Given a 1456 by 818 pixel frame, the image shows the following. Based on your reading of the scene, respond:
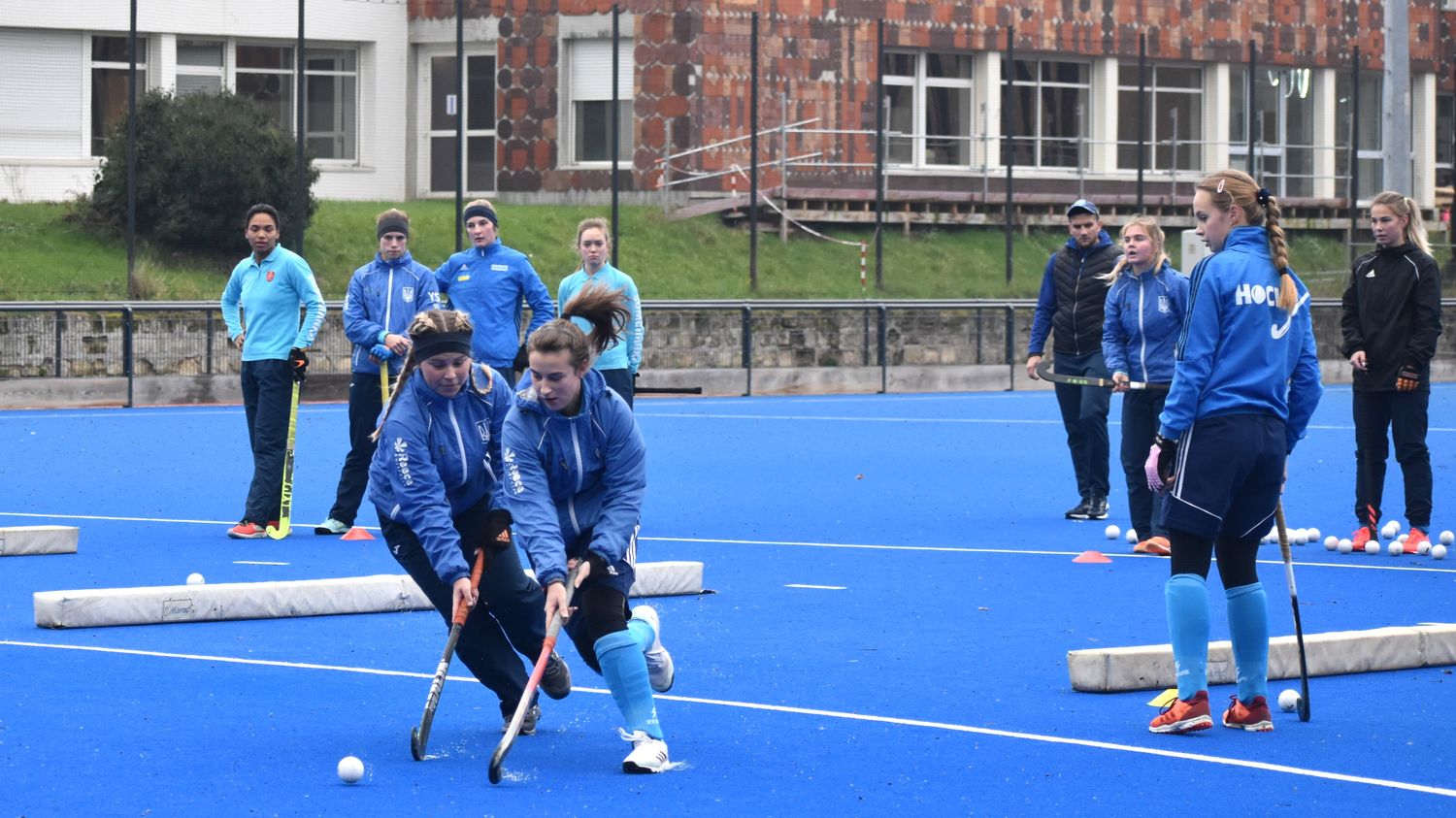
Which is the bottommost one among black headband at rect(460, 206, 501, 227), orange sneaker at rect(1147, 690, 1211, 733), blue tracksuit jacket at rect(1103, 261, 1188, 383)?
orange sneaker at rect(1147, 690, 1211, 733)

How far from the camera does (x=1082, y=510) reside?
14.6 m

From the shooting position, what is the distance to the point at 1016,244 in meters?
40.2

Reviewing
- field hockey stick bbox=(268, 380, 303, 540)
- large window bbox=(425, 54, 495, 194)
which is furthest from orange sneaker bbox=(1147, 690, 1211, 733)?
large window bbox=(425, 54, 495, 194)

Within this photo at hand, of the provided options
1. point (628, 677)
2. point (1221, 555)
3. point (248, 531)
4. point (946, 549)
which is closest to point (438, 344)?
point (628, 677)

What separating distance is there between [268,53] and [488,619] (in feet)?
110

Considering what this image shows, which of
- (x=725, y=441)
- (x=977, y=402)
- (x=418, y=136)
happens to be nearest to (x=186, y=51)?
(x=418, y=136)

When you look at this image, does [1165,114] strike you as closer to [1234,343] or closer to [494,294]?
[494,294]

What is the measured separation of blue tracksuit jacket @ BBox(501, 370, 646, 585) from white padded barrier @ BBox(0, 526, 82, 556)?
6.32 m

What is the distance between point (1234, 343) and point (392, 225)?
22.8ft

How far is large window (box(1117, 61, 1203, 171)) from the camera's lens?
1794 inches

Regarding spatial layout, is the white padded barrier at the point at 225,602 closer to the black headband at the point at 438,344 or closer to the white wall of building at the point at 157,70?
the black headband at the point at 438,344

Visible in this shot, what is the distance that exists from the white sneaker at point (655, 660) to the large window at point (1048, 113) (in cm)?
3704

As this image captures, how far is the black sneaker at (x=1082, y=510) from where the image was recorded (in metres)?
14.6

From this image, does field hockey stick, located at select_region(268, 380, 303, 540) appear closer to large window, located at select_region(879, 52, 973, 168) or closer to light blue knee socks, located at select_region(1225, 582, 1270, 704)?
light blue knee socks, located at select_region(1225, 582, 1270, 704)
